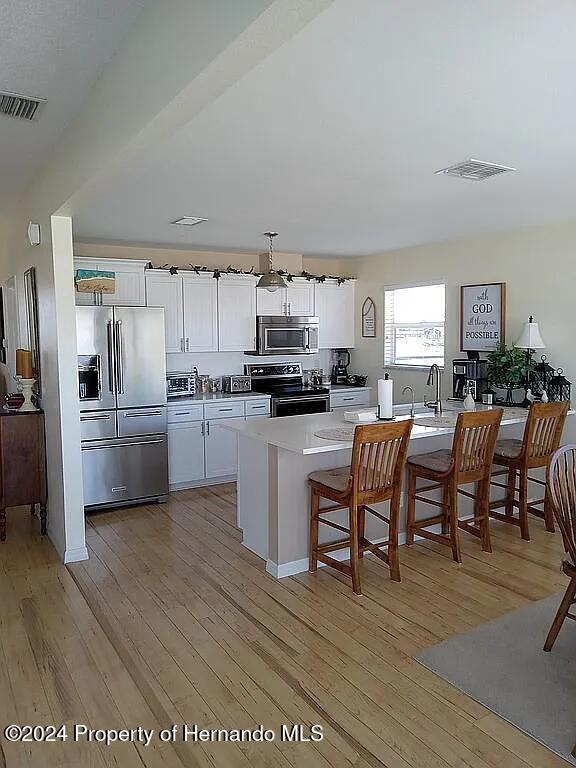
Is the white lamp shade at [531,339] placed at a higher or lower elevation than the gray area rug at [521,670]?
higher

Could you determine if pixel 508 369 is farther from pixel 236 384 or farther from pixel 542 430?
pixel 236 384

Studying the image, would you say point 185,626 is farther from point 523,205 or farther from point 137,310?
point 523,205

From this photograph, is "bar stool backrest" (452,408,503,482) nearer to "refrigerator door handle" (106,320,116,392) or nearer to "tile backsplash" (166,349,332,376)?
"refrigerator door handle" (106,320,116,392)

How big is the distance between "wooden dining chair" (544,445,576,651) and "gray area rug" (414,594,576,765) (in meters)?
0.14

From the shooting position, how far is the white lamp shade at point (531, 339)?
5059mm

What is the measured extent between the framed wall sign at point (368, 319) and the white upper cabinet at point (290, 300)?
68cm

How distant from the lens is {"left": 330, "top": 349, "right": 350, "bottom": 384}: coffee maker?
300 inches

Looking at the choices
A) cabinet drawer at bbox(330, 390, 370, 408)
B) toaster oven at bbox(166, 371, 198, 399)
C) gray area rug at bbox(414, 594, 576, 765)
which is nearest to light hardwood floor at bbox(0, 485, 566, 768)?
gray area rug at bbox(414, 594, 576, 765)

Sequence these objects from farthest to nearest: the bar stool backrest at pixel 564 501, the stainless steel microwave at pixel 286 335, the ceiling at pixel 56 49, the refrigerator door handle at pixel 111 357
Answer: the stainless steel microwave at pixel 286 335 → the refrigerator door handle at pixel 111 357 → the bar stool backrest at pixel 564 501 → the ceiling at pixel 56 49

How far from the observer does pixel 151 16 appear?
2.14m

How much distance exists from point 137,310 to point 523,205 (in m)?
3.36

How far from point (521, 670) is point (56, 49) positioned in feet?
11.2

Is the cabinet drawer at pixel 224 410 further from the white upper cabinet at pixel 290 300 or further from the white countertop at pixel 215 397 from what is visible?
the white upper cabinet at pixel 290 300

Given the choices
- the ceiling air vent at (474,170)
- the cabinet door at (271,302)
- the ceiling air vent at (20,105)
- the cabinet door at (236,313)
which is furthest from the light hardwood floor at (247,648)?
the cabinet door at (271,302)
